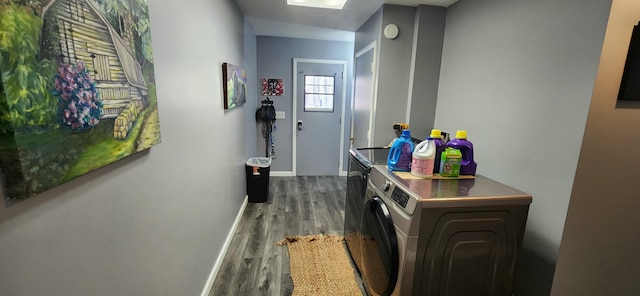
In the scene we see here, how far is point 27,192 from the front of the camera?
57cm

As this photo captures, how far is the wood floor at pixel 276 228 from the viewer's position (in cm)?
202

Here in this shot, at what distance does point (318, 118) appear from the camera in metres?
4.50

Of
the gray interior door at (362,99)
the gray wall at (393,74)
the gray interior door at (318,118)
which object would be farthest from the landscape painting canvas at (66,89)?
the gray interior door at (318,118)

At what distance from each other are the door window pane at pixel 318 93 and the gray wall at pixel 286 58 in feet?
0.82

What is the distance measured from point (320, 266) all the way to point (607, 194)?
71.9 inches

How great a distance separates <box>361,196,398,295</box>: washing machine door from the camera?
131 cm

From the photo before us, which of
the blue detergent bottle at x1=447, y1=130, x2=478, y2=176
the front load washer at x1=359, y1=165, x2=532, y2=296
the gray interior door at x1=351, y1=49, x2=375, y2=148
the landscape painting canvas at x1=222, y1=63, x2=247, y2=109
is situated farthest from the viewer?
the gray interior door at x1=351, y1=49, x2=375, y2=148

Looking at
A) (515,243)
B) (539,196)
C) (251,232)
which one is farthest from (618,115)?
(251,232)

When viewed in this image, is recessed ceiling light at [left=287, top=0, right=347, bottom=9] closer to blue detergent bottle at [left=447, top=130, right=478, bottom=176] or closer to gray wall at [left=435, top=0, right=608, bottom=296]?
gray wall at [left=435, top=0, right=608, bottom=296]

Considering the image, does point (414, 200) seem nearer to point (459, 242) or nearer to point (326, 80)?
point (459, 242)

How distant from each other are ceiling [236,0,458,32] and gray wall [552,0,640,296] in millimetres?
1344

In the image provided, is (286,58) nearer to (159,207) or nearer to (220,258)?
(220,258)

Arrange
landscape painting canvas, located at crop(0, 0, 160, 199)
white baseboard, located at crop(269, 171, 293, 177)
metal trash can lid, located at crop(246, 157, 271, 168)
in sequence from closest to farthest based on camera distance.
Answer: landscape painting canvas, located at crop(0, 0, 160, 199), metal trash can lid, located at crop(246, 157, 271, 168), white baseboard, located at crop(269, 171, 293, 177)

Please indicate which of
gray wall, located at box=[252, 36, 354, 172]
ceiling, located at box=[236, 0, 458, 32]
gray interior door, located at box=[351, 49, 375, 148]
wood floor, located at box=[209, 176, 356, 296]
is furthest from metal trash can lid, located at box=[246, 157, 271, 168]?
ceiling, located at box=[236, 0, 458, 32]
